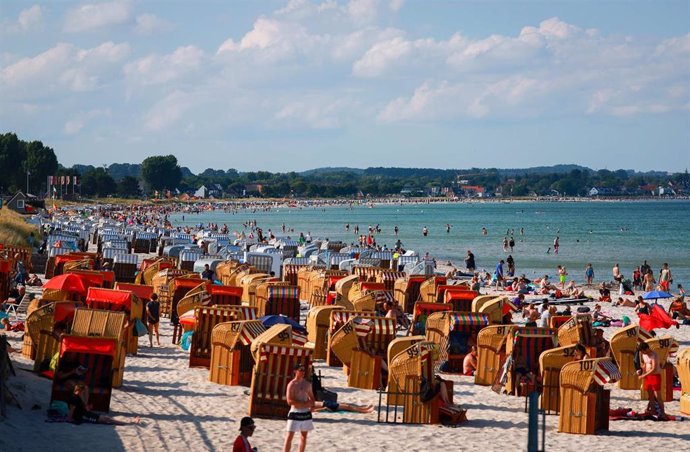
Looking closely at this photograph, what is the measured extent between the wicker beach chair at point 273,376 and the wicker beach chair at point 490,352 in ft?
12.9

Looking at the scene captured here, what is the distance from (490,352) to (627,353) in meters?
2.00

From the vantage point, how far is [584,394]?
38.8ft

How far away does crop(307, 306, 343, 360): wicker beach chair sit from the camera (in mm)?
16406

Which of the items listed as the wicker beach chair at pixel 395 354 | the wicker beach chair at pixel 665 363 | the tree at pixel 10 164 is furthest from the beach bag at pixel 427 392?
the tree at pixel 10 164

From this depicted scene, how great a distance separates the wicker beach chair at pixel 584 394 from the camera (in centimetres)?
1180

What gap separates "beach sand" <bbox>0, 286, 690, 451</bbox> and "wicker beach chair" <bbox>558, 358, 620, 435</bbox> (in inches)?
6.6

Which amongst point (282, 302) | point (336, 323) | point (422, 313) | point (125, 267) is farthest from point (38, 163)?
point (336, 323)

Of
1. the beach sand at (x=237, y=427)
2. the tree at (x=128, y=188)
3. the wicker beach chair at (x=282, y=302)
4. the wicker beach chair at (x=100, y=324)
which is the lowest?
the beach sand at (x=237, y=427)

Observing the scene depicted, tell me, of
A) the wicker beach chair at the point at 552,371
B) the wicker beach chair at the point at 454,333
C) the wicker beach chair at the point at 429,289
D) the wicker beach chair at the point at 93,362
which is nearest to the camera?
the wicker beach chair at the point at 93,362

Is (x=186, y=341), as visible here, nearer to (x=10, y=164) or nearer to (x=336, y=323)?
(x=336, y=323)

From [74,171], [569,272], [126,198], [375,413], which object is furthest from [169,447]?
[126,198]

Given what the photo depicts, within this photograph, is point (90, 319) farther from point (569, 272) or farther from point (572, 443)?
point (569, 272)

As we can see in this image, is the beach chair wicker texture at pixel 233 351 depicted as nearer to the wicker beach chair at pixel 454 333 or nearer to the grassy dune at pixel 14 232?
the wicker beach chair at pixel 454 333

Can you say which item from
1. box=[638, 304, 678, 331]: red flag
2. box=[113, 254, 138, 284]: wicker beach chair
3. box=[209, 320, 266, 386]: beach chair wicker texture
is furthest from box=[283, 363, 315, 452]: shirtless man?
box=[113, 254, 138, 284]: wicker beach chair
